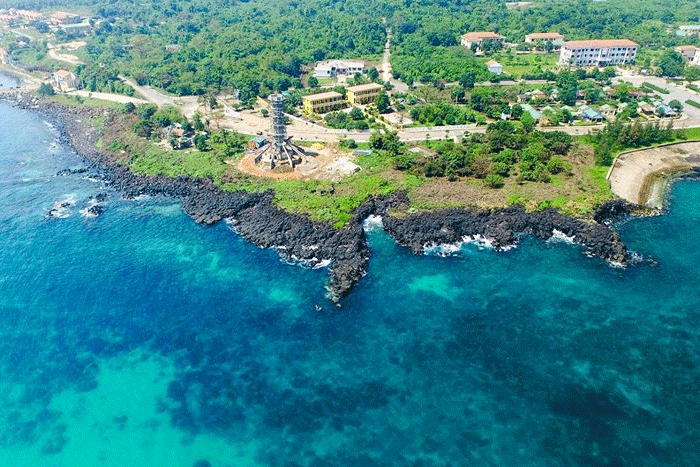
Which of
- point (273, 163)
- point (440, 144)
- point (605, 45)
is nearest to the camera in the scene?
point (273, 163)

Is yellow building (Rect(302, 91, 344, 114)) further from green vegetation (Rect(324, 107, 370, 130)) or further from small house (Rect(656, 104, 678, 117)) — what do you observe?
small house (Rect(656, 104, 678, 117))

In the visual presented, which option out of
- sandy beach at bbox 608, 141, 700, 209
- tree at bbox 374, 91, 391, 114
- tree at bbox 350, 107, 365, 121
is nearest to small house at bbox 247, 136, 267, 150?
tree at bbox 350, 107, 365, 121

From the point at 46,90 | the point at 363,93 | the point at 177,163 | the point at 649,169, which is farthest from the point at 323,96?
the point at 46,90

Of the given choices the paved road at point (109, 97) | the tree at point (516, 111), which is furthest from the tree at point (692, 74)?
the paved road at point (109, 97)

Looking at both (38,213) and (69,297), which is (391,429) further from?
(38,213)

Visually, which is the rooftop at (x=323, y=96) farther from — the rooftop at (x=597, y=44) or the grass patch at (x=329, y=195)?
the rooftop at (x=597, y=44)

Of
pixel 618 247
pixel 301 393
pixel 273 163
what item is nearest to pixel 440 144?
pixel 273 163

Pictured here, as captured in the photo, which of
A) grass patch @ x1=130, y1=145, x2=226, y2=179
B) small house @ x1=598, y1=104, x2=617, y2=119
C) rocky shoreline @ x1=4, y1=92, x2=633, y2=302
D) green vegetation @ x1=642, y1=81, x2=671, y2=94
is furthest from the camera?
green vegetation @ x1=642, y1=81, x2=671, y2=94
